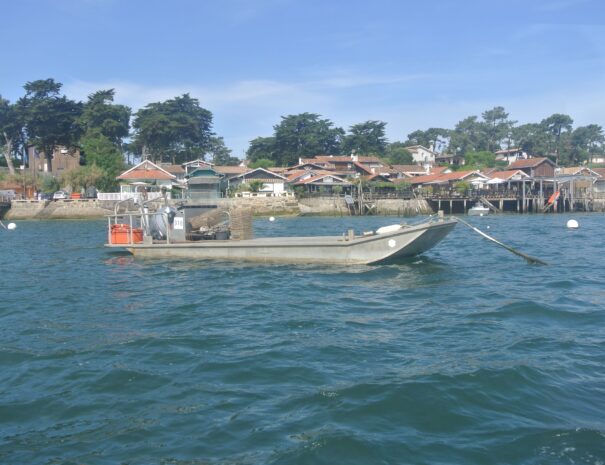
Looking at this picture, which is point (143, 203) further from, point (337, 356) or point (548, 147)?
point (548, 147)

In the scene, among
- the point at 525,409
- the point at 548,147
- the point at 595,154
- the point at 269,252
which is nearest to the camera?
the point at 525,409

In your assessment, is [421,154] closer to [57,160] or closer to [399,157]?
[399,157]

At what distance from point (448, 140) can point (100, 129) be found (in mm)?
74325

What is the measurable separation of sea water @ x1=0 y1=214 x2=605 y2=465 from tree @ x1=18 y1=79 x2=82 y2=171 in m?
58.3

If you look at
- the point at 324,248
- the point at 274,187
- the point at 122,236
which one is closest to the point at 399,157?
Answer: the point at 274,187

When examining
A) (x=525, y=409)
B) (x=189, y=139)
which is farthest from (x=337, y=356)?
(x=189, y=139)

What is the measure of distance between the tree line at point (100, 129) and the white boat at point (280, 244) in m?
43.8

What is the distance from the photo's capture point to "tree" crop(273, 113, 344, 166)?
85500 millimetres

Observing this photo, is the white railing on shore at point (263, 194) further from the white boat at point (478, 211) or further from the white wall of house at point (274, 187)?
the white boat at point (478, 211)

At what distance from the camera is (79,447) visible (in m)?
5.52

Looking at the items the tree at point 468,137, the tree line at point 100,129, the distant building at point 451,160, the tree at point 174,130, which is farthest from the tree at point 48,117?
the tree at point 468,137

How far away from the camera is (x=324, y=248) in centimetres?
1639

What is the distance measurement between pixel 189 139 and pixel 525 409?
262ft

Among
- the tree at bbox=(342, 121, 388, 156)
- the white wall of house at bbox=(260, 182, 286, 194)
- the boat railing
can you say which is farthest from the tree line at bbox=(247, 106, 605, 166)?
the boat railing
